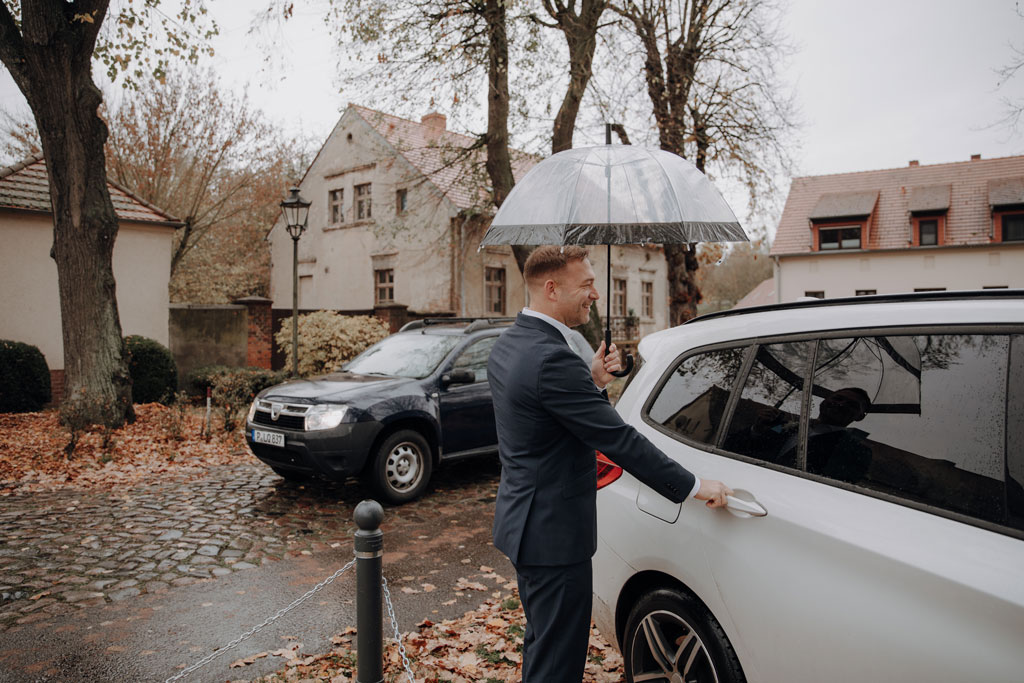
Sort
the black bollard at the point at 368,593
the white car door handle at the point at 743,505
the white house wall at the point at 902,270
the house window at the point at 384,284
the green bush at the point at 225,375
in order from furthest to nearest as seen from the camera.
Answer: the white house wall at the point at 902,270, the house window at the point at 384,284, the green bush at the point at 225,375, the black bollard at the point at 368,593, the white car door handle at the point at 743,505

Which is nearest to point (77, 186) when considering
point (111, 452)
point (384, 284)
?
point (111, 452)

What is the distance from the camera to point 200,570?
526 centimetres

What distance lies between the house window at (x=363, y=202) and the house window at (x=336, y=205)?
3.08ft

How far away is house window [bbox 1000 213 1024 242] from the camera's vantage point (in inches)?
1227

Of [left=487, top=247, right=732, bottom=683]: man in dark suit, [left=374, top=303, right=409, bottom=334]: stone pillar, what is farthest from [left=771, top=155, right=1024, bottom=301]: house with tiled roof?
[left=487, top=247, right=732, bottom=683]: man in dark suit

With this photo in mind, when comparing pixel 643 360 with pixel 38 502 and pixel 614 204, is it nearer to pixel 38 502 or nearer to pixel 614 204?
pixel 614 204

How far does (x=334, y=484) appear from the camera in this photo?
7.96 m

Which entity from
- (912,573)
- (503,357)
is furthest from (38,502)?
(912,573)

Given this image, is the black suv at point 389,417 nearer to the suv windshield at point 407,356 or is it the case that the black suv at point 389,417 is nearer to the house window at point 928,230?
the suv windshield at point 407,356

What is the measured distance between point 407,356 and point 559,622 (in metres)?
6.04

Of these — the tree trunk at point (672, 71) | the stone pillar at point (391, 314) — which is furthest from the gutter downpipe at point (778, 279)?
the stone pillar at point (391, 314)

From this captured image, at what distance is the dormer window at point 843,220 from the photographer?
34.4m

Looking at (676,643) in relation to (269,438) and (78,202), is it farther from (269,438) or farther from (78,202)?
(78,202)

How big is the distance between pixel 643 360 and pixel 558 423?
103 cm
